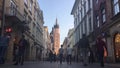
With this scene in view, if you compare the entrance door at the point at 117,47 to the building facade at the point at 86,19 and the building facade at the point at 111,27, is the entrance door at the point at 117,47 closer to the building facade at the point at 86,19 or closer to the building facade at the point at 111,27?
the building facade at the point at 111,27

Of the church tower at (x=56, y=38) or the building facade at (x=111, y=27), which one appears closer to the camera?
the building facade at (x=111, y=27)

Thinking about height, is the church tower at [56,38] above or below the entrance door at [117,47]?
above

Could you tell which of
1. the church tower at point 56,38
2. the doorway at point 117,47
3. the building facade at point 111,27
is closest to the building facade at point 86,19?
the building facade at point 111,27

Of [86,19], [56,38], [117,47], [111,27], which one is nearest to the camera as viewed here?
[117,47]

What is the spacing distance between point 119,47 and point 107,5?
4.96 metres

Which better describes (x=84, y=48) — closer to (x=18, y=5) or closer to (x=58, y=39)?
(x=18, y=5)

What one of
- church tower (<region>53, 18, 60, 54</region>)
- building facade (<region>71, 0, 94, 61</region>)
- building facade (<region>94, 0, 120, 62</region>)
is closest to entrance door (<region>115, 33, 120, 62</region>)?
building facade (<region>94, 0, 120, 62</region>)

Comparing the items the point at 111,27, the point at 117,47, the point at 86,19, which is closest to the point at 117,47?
the point at 117,47

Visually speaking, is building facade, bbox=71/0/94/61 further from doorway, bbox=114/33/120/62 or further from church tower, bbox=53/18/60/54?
church tower, bbox=53/18/60/54

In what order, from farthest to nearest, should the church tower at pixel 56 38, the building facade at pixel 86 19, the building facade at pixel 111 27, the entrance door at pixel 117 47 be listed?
the church tower at pixel 56 38, the building facade at pixel 86 19, the entrance door at pixel 117 47, the building facade at pixel 111 27

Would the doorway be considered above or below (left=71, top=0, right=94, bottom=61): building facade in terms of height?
below

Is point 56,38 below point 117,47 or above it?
above

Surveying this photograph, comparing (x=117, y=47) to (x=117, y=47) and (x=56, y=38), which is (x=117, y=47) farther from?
(x=56, y=38)

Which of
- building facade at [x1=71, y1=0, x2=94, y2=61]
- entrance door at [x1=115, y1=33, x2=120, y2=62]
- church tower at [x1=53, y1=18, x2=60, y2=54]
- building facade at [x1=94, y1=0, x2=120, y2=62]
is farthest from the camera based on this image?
church tower at [x1=53, y1=18, x2=60, y2=54]
